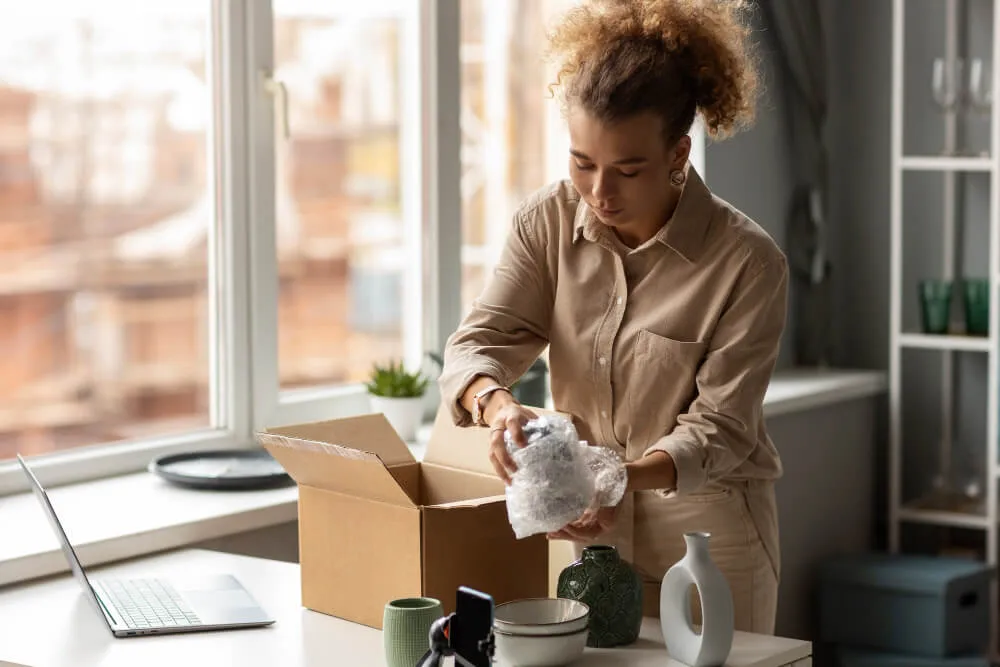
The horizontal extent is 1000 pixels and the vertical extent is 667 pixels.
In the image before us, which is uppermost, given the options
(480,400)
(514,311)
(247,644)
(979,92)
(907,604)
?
(979,92)

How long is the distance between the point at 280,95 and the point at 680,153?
4.39 ft

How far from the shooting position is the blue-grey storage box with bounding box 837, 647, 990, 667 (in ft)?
12.1

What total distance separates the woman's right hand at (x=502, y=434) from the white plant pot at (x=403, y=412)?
1.44m

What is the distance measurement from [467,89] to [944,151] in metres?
1.36

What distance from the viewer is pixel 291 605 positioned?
2148 mm

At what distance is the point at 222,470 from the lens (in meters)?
2.90

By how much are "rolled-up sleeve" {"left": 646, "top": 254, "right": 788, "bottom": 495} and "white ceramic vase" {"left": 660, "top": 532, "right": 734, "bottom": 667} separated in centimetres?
17

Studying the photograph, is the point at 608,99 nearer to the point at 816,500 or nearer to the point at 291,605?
the point at 291,605

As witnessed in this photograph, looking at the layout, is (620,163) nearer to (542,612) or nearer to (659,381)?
(659,381)

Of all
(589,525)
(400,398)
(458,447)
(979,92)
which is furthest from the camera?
(979,92)

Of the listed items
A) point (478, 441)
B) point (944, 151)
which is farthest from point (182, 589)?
point (944, 151)

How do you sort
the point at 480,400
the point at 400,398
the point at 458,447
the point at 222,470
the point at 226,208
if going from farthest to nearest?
the point at 400,398 < the point at 226,208 < the point at 222,470 < the point at 458,447 < the point at 480,400

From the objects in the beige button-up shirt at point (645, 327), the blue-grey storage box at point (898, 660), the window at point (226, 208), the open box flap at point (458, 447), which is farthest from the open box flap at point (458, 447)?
the blue-grey storage box at point (898, 660)

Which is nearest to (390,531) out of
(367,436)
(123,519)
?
(367,436)
